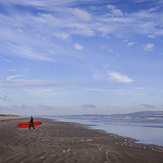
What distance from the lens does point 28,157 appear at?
7695 millimetres

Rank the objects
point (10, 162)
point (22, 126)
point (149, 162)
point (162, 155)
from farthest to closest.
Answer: point (22, 126)
point (162, 155)
point (149, 162)
point (10, 162)

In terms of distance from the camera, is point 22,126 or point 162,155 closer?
point 162,155

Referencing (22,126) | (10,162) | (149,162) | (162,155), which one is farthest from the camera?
(22,126)

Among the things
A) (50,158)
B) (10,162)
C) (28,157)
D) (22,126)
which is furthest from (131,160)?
(22,126)

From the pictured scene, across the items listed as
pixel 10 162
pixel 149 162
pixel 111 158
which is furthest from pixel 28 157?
pixel 149 162

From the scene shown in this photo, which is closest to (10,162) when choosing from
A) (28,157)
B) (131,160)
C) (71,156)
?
(28,157)

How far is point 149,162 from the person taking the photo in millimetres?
7605

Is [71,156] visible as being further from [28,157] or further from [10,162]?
[10,162]

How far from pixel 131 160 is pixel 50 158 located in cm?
370

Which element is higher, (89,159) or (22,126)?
(22,126)

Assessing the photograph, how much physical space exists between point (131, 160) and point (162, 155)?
7.77 feet


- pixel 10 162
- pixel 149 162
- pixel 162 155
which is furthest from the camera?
pixel 162 155

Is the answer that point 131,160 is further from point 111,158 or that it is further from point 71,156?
point 71,156

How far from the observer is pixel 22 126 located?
73.8ft
